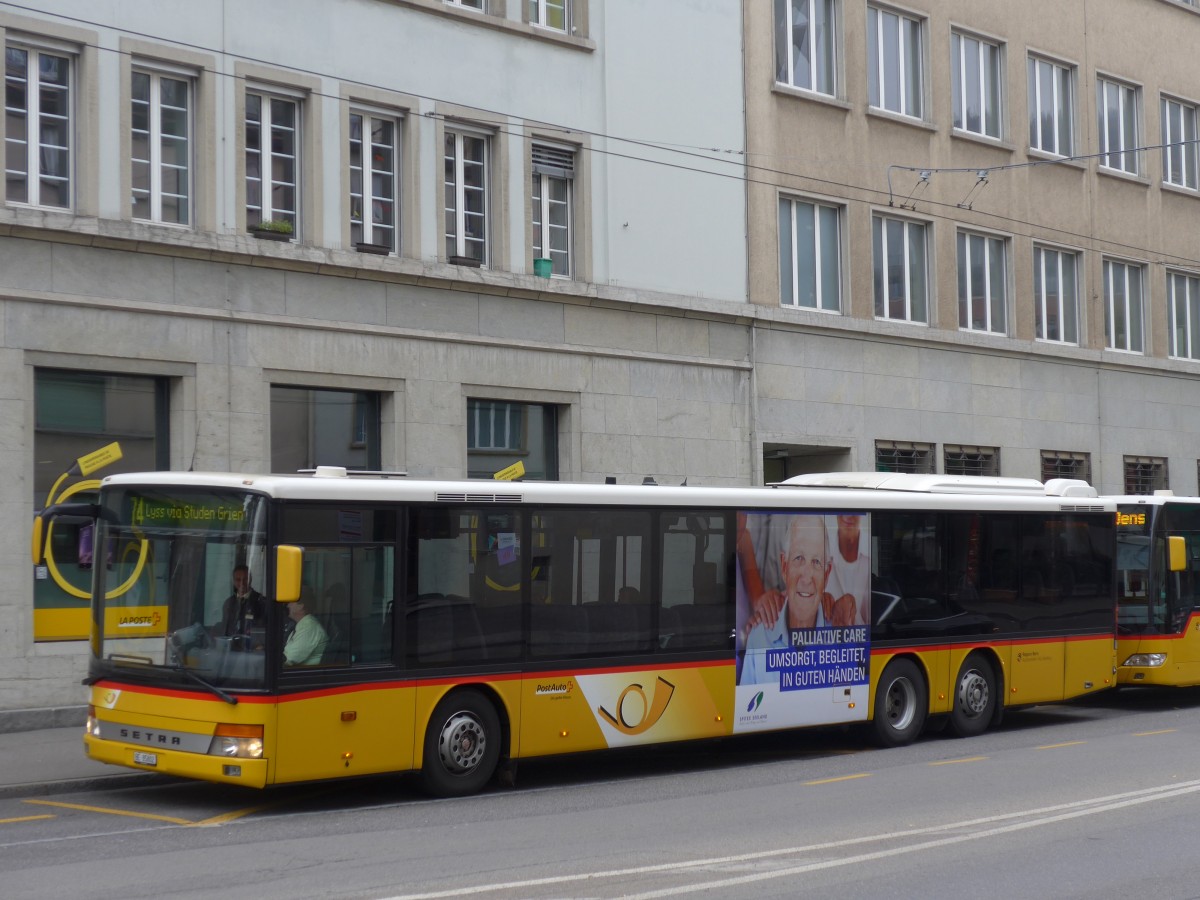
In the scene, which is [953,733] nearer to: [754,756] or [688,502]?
[754,756]

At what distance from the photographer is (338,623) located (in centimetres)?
1165

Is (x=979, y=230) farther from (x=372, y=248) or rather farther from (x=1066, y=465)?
(x=372, y=248)

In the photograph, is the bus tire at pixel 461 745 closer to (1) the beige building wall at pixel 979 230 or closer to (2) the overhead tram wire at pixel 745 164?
(2) the overhead tram wire at pixel 745 164

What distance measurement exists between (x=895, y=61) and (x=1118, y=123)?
7178 mm

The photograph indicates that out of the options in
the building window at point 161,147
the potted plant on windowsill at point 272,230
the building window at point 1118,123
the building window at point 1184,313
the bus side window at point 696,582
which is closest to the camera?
the bus side window at point 696,582

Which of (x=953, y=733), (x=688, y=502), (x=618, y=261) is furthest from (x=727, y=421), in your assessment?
(x=688, y=502)

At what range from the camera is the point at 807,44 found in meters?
26.1

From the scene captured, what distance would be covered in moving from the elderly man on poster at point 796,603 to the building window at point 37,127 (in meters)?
8.72

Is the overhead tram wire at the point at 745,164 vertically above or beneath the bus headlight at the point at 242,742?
above

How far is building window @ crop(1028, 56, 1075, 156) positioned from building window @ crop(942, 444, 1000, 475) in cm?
609

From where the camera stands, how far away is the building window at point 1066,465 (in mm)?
30281

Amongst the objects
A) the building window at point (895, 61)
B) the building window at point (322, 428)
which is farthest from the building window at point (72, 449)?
the building window at point (895, 61)

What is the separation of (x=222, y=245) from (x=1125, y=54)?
21.6 metres

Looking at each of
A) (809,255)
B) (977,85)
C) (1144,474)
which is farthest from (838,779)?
(1144,474)
